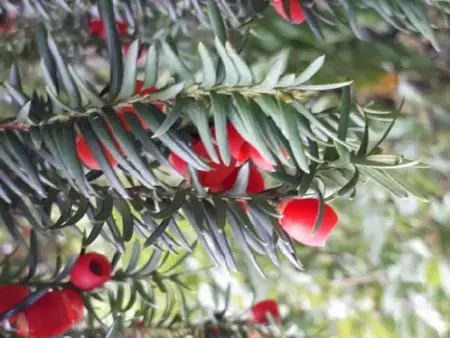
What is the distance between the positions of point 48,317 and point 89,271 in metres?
0.04

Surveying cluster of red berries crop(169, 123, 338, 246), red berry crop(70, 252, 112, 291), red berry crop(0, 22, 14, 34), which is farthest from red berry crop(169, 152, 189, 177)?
red berry crop(0, 22, 14, 34)

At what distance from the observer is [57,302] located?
409 millimetres

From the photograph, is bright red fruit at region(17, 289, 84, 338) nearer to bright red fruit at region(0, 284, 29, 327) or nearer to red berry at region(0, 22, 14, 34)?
bright red fruit at region(0, 284, 29, 327)

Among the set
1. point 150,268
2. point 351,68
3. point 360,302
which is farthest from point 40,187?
point 360,302

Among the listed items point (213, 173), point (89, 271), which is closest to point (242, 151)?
point (213, 173)

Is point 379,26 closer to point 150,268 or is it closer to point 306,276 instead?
point 306,276

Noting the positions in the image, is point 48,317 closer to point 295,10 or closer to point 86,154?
point 86,154

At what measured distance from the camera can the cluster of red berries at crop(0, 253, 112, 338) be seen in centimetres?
40

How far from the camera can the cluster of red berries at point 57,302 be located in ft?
1.32

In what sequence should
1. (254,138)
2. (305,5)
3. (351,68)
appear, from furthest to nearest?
(351,68), (305,5), (254,138)

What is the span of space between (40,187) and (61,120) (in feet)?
0.14

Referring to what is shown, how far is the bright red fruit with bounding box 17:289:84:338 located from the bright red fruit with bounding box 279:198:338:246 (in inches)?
6.6

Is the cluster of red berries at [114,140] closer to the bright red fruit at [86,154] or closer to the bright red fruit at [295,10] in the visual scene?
the bright red fruit at [86,154]

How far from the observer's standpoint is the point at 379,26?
1.08 m
